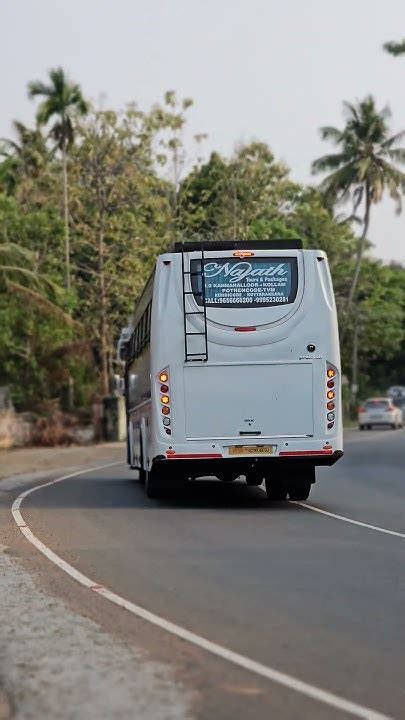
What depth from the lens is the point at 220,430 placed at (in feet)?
63.8

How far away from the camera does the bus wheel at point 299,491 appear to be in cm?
2136

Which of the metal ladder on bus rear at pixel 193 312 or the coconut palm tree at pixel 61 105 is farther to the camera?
the coconut palm tree at pixel 61 105

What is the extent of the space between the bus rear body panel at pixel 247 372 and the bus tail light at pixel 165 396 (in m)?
0.01

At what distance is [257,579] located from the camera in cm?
1217

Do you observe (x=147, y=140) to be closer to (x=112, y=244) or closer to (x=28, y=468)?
(x=112, y=244)

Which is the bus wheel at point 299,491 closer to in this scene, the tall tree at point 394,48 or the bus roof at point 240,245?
the bus roof at point 240,245

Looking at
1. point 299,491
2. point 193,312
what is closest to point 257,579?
point 193,312

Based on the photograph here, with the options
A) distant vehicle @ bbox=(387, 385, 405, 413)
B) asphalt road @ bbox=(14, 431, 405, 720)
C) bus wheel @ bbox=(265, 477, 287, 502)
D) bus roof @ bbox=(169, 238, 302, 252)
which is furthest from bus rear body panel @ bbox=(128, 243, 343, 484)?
distant vehicle @ bbox=(387, 385, 405, 413)

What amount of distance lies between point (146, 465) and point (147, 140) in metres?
38.5

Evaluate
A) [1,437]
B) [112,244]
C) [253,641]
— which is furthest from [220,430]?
[112,244]

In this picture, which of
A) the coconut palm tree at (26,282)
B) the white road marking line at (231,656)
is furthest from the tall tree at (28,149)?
the white road marking line at (231,656)

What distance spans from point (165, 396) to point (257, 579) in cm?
742

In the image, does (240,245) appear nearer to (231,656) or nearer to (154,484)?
(154,484)

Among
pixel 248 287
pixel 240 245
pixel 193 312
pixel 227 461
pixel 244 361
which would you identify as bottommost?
pixel 227 461
